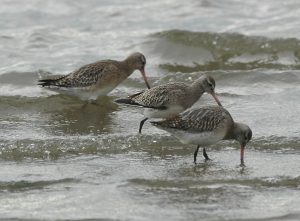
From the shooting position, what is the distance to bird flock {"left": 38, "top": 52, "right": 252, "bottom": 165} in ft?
30.8

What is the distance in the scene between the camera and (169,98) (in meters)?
10.5

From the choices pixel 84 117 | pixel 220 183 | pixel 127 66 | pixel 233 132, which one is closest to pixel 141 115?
pixel 84 117

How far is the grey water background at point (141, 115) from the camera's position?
319 inches

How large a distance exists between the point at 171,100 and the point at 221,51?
193 inches

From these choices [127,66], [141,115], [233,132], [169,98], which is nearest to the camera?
[233,132]

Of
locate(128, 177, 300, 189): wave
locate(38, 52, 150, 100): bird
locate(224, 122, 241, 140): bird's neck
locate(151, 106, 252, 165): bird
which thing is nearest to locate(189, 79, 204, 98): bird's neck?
locate(151, 106, 252, 165): bird

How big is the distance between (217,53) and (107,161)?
6141mm

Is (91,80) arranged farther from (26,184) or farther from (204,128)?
(26,184)

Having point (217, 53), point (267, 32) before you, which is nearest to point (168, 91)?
point (217, 53)

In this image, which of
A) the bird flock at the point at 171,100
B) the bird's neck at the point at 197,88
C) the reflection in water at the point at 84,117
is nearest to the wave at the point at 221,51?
the bird flock at the point at 171,100

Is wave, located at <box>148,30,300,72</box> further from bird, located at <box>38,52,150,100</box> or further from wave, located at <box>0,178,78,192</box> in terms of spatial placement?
wave, located at <box>0,178,78,192</box>

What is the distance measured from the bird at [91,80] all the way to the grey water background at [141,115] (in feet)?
1.02

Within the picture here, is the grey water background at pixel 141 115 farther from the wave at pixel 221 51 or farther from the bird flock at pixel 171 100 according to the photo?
the bird flock at pixel 171 100

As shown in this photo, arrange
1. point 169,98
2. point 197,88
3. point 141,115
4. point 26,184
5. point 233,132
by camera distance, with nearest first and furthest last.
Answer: point 26,184, point 233,132, point 169,98, point 197,88, point 141,115
